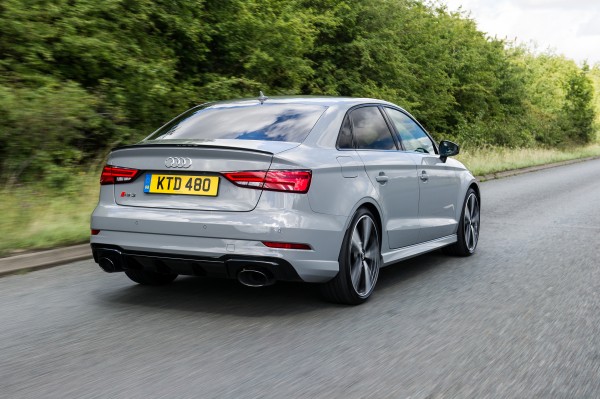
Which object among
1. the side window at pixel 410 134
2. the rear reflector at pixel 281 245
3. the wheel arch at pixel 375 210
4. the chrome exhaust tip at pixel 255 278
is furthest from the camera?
the side window at pixel 410 134

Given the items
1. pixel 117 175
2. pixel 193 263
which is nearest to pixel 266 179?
pixel 193 263

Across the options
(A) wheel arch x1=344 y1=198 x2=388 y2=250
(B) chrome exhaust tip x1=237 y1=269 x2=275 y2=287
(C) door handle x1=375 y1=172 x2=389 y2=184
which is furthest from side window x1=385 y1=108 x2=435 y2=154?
(B) chrome exhaust tip x1=237 y1=269 x2=275 y2=287

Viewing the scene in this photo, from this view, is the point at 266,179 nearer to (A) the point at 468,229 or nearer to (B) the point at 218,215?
(B) the point at 218,215

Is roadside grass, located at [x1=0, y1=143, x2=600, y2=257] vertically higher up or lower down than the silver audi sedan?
lower down

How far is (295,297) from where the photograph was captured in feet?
19.6

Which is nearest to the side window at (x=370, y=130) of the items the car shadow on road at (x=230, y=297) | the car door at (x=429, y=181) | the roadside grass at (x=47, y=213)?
the car door at (x=429, y=181)

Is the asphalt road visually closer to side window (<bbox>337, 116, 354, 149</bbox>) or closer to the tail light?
the tail light

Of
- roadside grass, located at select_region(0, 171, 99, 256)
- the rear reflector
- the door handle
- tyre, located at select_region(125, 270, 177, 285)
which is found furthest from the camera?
roadside grass, located at select_region(0, 171, 99, 256)

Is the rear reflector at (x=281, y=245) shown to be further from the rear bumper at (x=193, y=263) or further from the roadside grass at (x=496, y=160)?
the roadside grass at (x=496, y=160)

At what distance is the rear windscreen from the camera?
18.3 ft

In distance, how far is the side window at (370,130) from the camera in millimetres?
6113

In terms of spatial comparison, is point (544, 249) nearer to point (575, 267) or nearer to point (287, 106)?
point (575, 267)

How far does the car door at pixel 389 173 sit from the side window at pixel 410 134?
21 cm

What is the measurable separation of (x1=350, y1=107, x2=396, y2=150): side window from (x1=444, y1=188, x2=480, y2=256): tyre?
1846 millimetres
